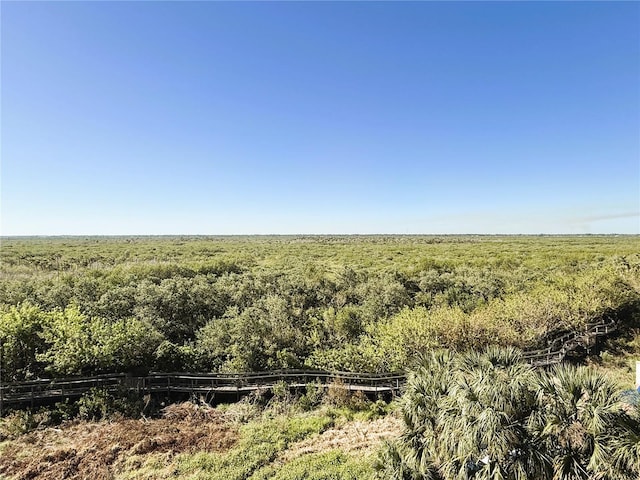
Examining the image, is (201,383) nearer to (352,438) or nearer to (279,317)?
(279,317)

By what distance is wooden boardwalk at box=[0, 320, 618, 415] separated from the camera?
46.4 feet

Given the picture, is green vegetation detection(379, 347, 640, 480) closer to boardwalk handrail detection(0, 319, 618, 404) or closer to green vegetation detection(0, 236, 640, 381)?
green vegetation detection(0, 236, 640, 381)

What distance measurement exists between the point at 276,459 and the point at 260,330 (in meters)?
7.47

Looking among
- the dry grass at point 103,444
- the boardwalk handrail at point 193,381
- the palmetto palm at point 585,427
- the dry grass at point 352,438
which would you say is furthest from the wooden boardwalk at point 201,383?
the palmetto palm at point 585,427

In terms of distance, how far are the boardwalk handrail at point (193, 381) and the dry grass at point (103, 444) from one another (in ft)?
5.32

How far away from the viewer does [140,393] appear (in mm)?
14930

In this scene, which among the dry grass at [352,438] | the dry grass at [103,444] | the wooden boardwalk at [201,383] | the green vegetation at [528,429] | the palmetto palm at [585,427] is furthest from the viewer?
the wooden boardwalk at [201,383]

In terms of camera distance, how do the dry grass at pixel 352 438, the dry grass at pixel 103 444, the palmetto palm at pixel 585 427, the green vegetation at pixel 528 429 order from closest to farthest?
the palmetto palm at pixel 585 427 < the green vegetation at pixel 528 429 < the dry grass at pixel 103 444 < the dry grass at pixel 352 438

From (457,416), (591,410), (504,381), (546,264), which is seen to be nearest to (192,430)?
(457,416)

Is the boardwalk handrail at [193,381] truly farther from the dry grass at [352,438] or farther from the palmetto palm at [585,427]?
the palmetto palm at [585,427]

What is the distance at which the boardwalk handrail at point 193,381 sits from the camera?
46.4ft

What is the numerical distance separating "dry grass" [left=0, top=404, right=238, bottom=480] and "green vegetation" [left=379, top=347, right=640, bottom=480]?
308 inches

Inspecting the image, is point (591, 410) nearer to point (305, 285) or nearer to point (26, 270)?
point (305, 285)

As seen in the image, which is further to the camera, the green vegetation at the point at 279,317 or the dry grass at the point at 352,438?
the green vegetation at the point at 279,317
